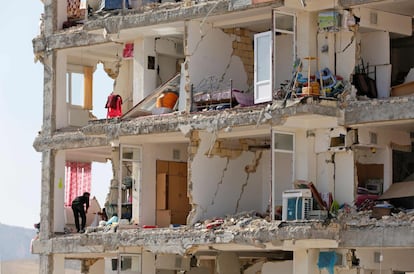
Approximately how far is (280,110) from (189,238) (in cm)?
536

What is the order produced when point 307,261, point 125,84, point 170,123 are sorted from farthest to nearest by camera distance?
point 125,84
point 170,123
point 307,261

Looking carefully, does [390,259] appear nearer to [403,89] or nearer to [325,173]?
[325,173]

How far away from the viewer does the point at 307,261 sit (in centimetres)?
4716

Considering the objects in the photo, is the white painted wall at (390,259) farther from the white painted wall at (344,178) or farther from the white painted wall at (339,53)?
the white painted wall at (339,53)

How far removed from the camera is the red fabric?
182 feet

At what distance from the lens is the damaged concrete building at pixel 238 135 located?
46938 millimetres

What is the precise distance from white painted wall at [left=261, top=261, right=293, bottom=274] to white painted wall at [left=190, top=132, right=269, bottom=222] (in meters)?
1.85

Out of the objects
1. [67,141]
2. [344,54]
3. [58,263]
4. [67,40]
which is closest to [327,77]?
[344,54]

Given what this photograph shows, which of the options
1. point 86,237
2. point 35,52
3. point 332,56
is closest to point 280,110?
point 332,56

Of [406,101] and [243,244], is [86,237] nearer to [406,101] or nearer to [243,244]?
[243,244]

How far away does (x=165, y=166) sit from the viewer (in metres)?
54.1

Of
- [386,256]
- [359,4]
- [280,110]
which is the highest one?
[359,4]

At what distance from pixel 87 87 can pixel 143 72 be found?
6.45m

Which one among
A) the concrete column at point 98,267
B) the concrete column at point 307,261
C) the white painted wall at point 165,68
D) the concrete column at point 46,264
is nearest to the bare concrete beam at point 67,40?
the white painted wall at point 165,68
